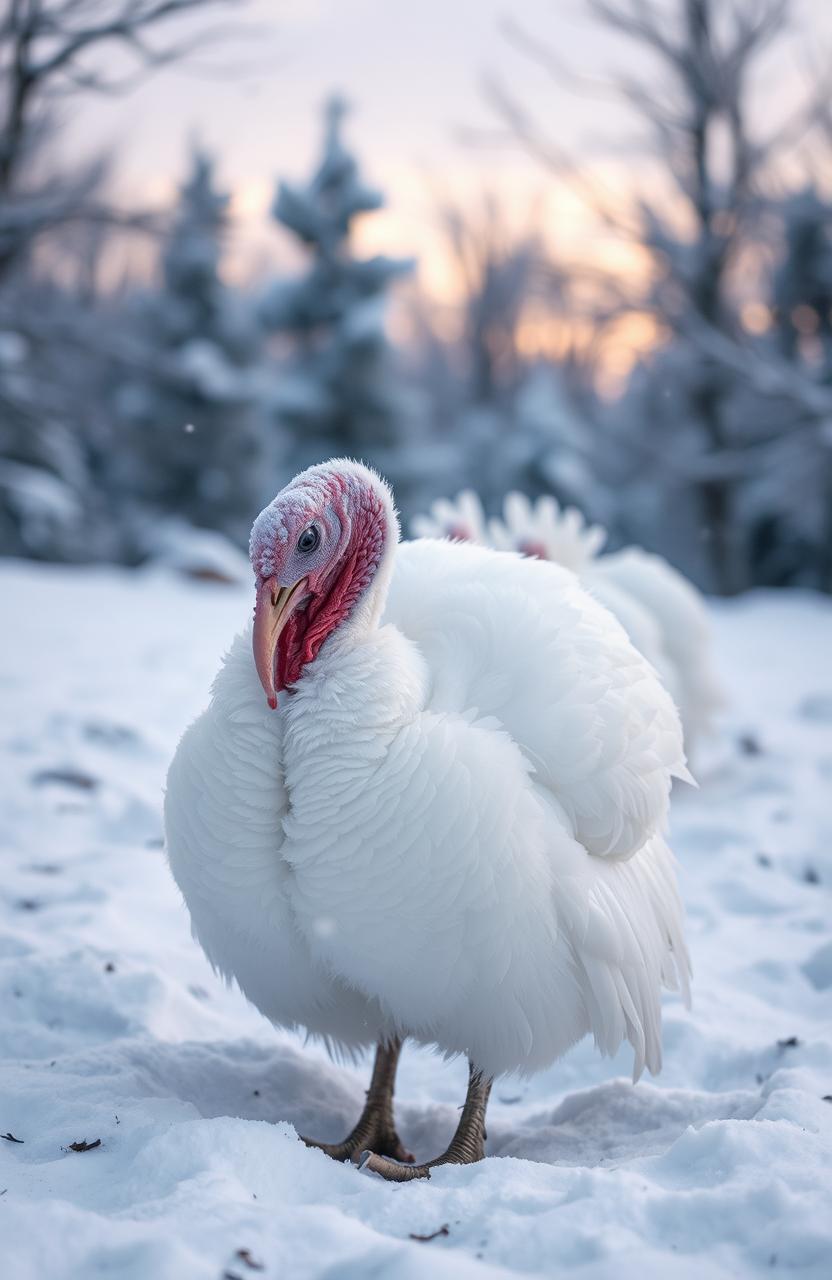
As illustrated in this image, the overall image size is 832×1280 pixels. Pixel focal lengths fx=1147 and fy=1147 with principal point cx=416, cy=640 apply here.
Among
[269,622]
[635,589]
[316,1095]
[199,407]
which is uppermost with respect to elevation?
[269,622]

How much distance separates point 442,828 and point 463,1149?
2.61 ft

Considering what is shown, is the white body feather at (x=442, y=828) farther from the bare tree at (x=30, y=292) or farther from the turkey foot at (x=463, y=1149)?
the bare tree at (x=30, y=292)

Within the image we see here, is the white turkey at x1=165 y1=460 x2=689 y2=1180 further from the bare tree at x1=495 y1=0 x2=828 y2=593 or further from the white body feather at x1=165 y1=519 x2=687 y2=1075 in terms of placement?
the bare tree at x1=495 y1=0 x2=828 y2=593

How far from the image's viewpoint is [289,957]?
2.29 m

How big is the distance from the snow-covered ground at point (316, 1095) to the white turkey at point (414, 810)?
0.30 metres

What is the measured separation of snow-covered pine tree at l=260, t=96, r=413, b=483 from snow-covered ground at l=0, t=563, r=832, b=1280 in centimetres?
1189

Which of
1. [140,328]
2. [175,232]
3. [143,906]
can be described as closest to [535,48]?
[175,232]

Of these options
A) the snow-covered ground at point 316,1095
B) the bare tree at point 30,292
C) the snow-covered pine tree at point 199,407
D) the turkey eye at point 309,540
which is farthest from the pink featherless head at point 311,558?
the snow-covered pine tree at point 199,407

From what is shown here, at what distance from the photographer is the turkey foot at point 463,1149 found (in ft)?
7.66

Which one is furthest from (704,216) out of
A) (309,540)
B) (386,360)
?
(309,540)

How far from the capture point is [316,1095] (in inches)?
111

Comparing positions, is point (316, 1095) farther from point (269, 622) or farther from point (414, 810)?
point (269, 622)

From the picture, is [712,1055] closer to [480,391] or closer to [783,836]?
[783,836]

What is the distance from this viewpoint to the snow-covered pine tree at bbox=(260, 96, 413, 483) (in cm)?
1697
